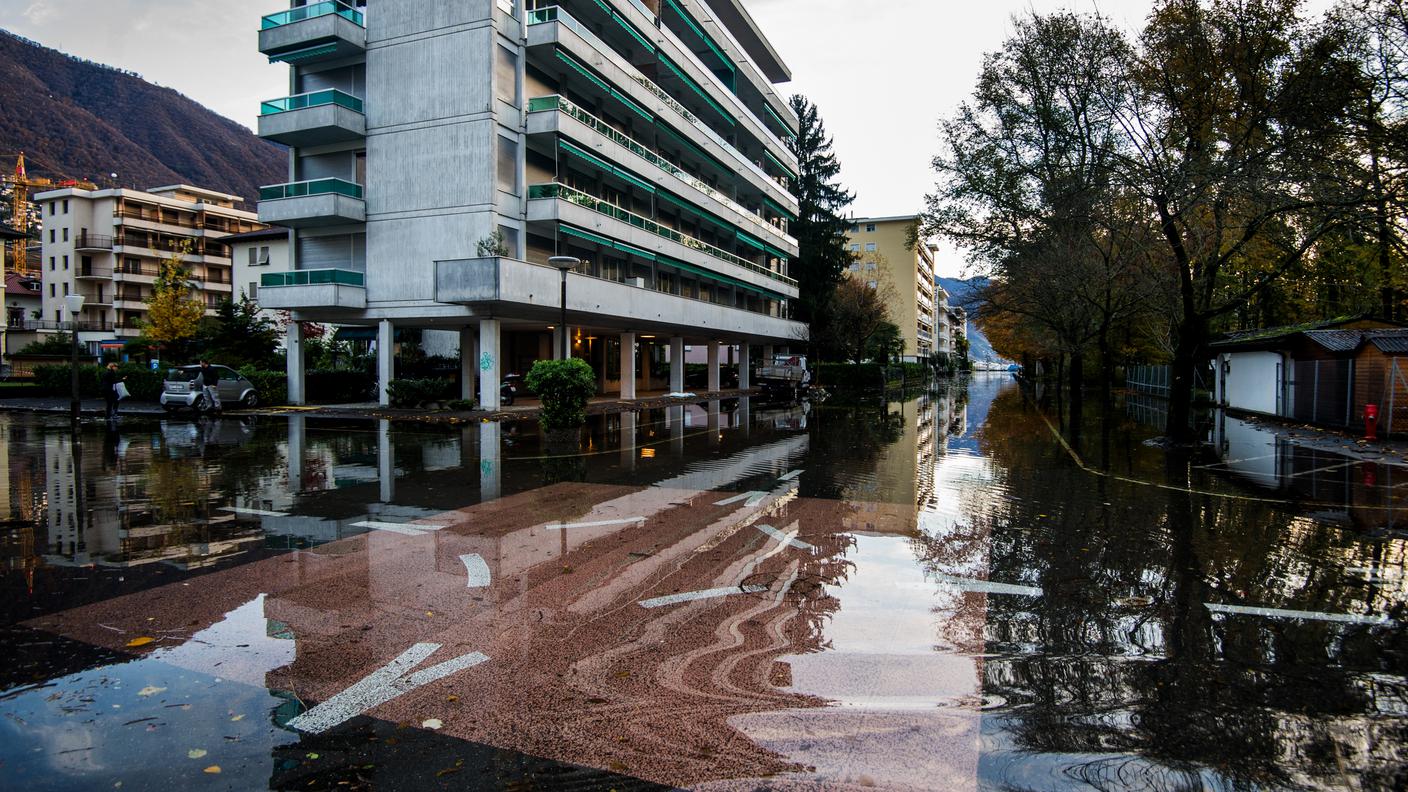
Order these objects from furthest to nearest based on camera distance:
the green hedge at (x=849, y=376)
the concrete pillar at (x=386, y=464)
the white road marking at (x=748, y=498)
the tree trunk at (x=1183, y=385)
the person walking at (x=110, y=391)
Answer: the green hedge at (x=849, y=376)
the person walking at (x=110, y=391)
the tree trunk at (x=1183, y=385)
the concrete pillar at (x=386, y=464)
the white road marking at (x=748, y=498)

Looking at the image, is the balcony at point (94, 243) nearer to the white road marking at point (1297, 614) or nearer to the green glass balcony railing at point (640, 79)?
the green glass balcony railing at point (640, 79)

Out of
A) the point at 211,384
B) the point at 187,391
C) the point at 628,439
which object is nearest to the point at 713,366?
the point at 211,384

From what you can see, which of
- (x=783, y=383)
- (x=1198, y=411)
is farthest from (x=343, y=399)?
(x=1198, y=411)

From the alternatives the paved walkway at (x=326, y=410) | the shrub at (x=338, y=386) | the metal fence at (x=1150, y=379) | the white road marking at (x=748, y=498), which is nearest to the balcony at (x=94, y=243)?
the paved walkway at (x=326, y=410)

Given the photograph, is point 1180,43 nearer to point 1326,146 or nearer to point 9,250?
point 1326,146

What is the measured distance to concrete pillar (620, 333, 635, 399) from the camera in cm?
3550

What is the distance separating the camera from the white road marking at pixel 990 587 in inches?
234

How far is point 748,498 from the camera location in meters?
10.2

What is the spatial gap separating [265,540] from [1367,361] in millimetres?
23817

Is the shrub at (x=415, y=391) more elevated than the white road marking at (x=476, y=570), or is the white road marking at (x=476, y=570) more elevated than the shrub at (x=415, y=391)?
the shrub at (x=415, y=391)

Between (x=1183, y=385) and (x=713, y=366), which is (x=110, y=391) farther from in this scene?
(x=713, y=366)

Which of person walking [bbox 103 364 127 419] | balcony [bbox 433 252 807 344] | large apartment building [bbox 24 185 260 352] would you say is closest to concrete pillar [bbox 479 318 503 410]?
balcony [bbox 433 252 807 344]

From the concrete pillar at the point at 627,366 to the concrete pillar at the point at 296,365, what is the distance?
43.1ft

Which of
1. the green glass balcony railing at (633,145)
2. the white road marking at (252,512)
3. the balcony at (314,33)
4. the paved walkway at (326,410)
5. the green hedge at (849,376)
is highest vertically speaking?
the balcony at (314,33)
